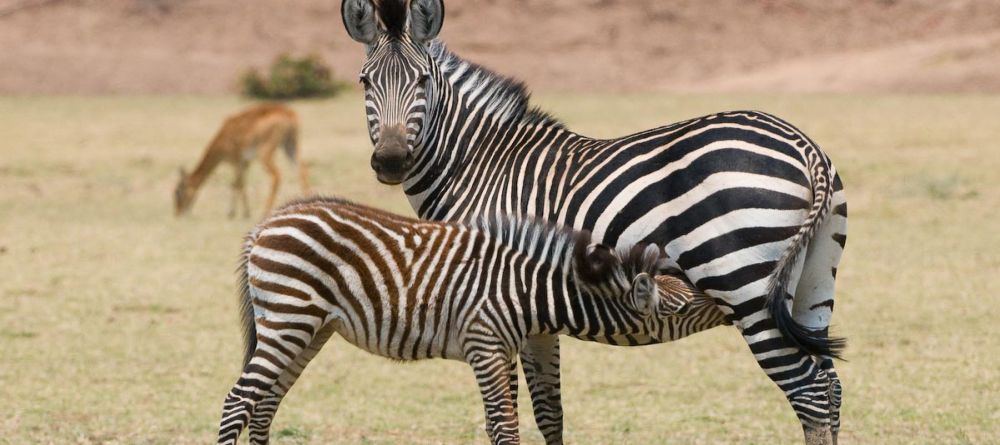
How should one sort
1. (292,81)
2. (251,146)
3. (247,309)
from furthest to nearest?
1. (292,81)
2. (251,146)
3. (247,309)

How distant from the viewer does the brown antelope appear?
22.5 meters

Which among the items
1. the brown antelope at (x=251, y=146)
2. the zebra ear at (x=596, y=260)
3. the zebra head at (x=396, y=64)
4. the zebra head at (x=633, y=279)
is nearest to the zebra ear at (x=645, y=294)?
the zebra head at (x=633, y=279)

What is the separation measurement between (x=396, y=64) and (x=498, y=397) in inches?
74.0

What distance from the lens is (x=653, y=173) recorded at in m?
6.21

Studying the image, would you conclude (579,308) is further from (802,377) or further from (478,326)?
(802,377)

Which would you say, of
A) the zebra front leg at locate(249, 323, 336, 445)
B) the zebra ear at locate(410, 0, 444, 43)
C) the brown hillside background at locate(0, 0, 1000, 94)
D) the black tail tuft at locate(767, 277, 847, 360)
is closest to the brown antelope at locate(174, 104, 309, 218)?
the zebra ear at locate(410, 0, 444, 43)

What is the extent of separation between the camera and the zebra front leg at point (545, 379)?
21.9ft

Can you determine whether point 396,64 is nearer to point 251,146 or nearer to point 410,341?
point 410,341

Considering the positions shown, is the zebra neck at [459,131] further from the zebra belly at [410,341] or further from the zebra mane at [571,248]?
the zebra belly at [410,341]

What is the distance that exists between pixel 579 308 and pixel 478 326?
0.50 metres

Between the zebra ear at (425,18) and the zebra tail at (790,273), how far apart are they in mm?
2038

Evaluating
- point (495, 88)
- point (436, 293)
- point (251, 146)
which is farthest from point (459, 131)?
point (251, 146)

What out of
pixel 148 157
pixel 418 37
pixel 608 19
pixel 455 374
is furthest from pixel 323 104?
pixel 418 37

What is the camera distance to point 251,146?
23078 mm
